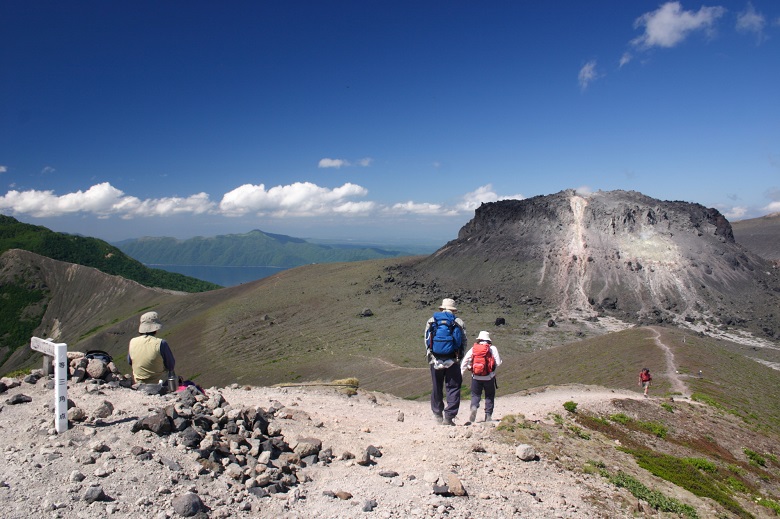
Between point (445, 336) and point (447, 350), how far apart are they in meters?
0.28

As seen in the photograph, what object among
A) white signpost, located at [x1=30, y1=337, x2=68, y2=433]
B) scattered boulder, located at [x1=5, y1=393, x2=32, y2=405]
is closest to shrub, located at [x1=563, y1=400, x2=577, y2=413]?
white signpost, located at [x1=30, y1=337, x2=68, y2=433]

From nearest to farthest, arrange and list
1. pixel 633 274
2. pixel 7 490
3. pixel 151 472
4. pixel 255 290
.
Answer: pixel 7 490 → pixel 151 472 → pixel 633 274 → pixel 255 290

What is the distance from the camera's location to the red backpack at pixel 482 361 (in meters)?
9.91

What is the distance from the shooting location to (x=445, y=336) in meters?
9.30

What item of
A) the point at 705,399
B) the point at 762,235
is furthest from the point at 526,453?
the point at 762,235

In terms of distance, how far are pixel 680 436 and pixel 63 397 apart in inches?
556

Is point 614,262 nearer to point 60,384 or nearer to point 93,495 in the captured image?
point 60,384

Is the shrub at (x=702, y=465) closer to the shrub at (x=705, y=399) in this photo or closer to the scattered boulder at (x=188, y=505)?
the shrub at (x=705, y=399)

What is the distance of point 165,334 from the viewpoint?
7088cm

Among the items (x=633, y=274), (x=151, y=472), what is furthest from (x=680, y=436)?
(x=633, y=274)

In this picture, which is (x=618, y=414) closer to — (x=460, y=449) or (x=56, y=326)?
(x=460, y=449)

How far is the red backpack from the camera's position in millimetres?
9906

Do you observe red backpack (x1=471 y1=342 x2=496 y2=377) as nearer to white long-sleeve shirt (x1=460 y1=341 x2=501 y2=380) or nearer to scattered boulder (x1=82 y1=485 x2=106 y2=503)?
white long-sleeve shirt (x1=460 y1=341 x2=501 y2=380)

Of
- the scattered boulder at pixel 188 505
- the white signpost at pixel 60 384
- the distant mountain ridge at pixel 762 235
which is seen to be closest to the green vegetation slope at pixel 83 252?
the white signpost at pixel 60 384
